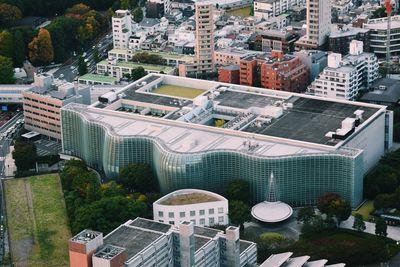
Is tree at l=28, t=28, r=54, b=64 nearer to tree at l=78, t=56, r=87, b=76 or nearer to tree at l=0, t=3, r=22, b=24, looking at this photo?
tree at l=78, t=56, r=87, b=76

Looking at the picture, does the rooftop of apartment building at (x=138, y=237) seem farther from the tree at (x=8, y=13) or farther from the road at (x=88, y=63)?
the tree at (x=8, y=13)

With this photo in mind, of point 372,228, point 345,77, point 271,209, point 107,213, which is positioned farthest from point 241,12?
point 107,213

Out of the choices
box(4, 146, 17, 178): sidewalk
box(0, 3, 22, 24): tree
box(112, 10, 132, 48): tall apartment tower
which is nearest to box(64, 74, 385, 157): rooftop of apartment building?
box(4, 146, 17, 178): sidewalk

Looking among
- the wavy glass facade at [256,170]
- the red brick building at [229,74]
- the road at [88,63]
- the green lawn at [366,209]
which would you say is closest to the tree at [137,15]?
the road at [88,63]

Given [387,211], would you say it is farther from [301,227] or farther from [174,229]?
[174,229]

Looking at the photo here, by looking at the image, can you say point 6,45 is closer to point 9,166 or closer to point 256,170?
point 9,166

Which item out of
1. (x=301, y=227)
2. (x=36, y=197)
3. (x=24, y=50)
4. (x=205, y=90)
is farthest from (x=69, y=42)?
(x=301, y=227)
